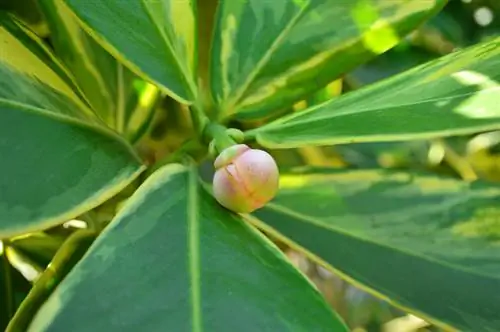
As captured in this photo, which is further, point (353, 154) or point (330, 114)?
point (353, 154)

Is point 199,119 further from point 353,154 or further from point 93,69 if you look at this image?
point 353,154

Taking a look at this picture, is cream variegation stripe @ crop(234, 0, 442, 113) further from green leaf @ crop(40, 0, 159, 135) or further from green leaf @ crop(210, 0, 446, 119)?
green leaf @ crop(40, 0, 159, 135)

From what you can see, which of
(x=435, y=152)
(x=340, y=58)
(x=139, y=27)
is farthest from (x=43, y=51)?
(x=435, y=152)

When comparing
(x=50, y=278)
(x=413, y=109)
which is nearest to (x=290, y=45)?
(x=413, y=109)

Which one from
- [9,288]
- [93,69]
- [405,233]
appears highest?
[93,69]

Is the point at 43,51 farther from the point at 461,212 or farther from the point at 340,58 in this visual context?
the point at 461,212
